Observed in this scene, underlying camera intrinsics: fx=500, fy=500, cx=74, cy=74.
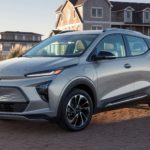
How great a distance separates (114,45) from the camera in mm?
8836

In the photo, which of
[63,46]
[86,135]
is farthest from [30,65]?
[86,135]

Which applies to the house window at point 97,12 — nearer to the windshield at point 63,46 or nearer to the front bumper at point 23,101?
the windshield at point 63,46

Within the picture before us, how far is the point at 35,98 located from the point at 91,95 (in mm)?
1164

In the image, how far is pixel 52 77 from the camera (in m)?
7.41

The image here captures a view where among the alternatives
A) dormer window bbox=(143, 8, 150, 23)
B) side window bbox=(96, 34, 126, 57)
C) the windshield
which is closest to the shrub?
the windshield

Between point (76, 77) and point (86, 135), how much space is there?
90 cm

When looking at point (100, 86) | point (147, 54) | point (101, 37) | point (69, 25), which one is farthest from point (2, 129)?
point (69, 25)

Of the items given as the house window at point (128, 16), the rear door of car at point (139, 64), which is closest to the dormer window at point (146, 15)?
the house window at point (128, 16)

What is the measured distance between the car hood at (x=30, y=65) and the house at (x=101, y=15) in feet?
201

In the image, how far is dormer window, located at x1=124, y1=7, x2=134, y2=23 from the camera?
74562 millimetres

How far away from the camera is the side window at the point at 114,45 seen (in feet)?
28.2

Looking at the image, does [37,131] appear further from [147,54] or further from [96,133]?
[147,54]

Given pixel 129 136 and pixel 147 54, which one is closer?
pixel 129 136

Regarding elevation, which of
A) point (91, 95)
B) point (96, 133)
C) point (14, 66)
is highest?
point (14, 66)
